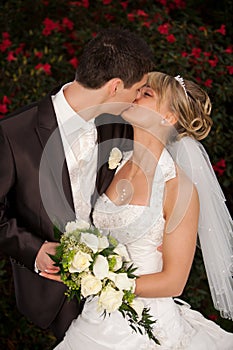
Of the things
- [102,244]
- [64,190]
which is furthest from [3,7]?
[102,244]

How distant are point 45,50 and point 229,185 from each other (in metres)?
1.58

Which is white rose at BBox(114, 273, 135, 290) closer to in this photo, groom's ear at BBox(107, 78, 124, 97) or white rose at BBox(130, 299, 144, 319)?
white rose at BBox(130, 299, 144, 319)

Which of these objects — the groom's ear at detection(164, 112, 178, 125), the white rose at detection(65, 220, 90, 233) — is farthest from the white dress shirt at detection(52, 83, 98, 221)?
the white rose at detection(65, 220, 90, 233)

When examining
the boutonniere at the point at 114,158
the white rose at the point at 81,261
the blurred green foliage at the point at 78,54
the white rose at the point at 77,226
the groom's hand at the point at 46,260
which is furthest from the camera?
the blurred green foliage at the point at 78,54

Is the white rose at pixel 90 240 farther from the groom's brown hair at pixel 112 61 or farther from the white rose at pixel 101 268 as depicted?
the groom's brown hair at pixel 112 61

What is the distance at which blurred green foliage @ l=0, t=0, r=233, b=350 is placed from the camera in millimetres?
4957

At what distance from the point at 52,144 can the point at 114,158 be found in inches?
16.7

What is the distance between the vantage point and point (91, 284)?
296 centimetres

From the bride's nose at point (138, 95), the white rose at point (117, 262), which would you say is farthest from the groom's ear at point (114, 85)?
the white rose at point (117, 262)

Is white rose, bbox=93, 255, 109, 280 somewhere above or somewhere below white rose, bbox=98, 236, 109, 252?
below

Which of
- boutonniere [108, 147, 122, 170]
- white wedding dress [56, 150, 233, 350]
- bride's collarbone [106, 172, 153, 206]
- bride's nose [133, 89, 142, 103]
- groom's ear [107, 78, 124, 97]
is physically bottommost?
white wedding dress [56, 150, 233, 350]

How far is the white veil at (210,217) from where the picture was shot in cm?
351

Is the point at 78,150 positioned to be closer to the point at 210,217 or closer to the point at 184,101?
the point at 184,101

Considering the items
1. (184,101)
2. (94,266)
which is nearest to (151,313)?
(94,266)
